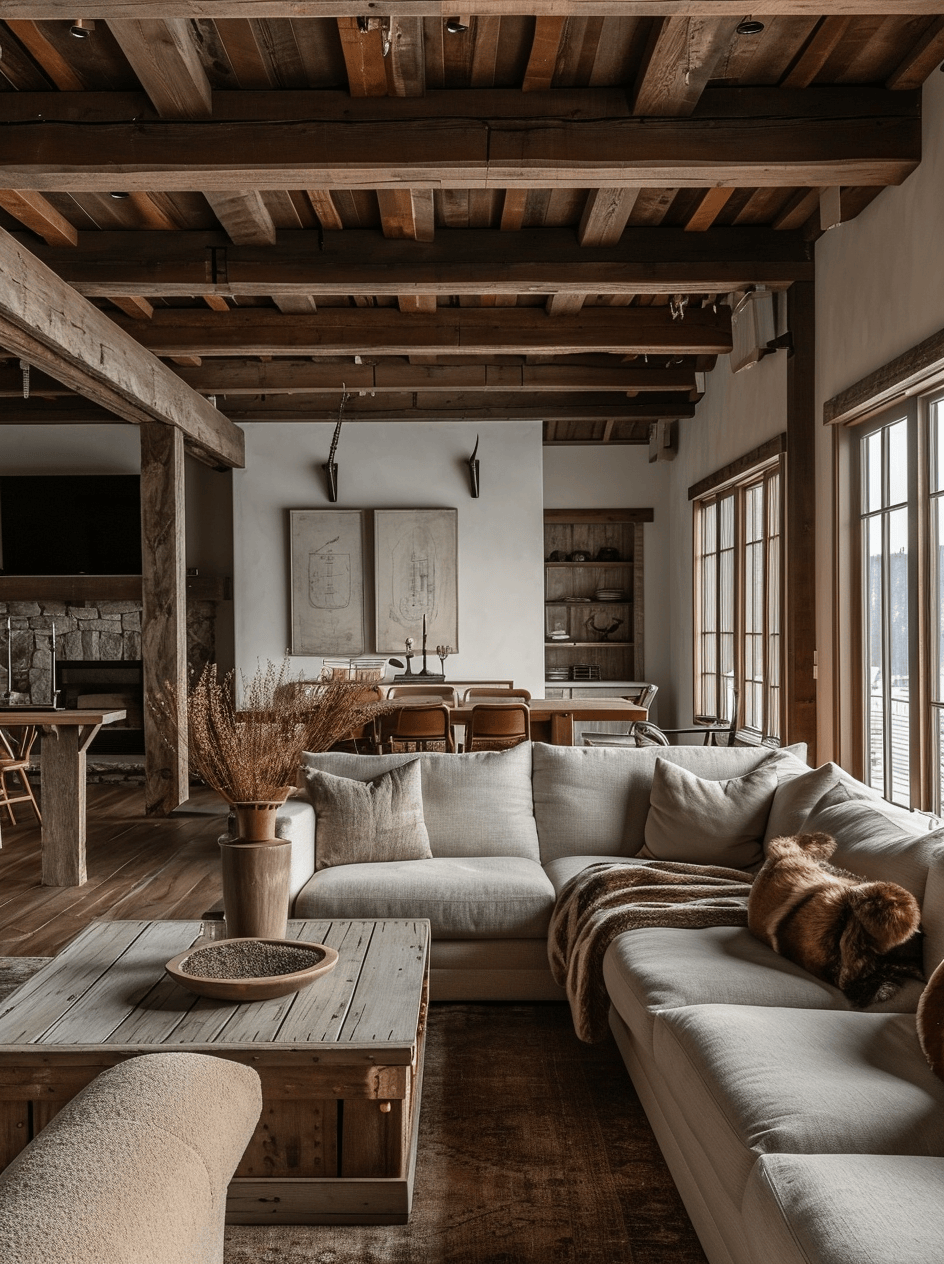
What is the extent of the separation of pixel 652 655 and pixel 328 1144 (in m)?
8.60

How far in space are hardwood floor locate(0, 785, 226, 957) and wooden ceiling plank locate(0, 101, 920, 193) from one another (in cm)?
308

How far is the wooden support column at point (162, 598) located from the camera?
7.29 metres

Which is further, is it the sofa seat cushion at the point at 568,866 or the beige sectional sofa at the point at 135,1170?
the sofa seat cushion at the point at 568,866

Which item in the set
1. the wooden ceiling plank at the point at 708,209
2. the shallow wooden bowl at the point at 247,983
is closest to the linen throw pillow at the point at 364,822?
the shallow wooden bowl at the point at 247,983

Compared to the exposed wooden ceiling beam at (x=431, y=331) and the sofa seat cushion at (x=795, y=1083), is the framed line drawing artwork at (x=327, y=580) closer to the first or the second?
the exposed wooden ceiling beam at (x=431, y=331)

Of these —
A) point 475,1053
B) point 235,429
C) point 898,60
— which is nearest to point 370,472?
point 235,429

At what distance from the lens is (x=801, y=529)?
18.9 feet

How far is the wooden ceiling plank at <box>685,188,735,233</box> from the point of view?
4984 millimetres

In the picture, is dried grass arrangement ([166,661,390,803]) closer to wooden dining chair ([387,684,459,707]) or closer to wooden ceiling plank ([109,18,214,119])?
wooden ceiling plank ([109,18,214,119])

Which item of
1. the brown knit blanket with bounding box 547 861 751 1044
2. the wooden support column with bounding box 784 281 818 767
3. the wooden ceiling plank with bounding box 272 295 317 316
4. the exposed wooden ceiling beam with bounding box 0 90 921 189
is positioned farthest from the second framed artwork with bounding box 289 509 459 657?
the brown knit blanket with bounding box 547 861 751 1044

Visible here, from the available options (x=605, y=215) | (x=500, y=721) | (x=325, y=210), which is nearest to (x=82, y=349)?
(x=325, y=210)

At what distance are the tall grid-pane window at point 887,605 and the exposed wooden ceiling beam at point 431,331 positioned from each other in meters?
2.05

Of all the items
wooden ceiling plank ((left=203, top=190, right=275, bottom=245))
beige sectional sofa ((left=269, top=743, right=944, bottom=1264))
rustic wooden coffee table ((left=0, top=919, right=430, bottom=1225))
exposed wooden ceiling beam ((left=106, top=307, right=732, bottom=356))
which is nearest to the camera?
beige sectional sofa ((left=269, top=743, right=944, bottom=1264))

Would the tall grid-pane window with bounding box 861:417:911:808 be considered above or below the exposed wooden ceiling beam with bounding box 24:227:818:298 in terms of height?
below
